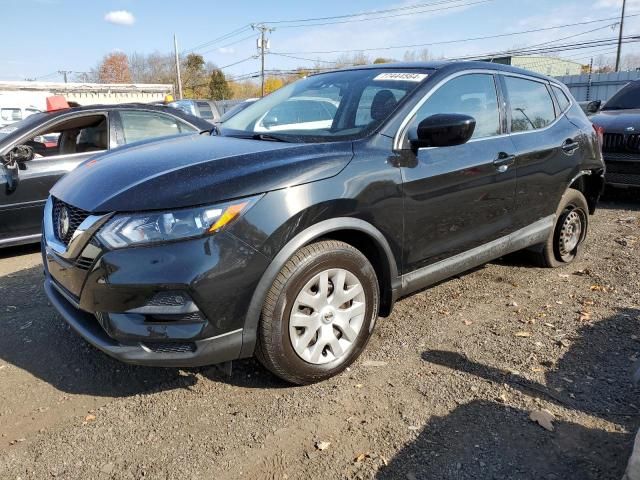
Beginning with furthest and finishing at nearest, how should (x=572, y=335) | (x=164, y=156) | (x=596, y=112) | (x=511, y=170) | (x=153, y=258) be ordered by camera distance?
(x=596, y=112), (x=511, y=170), (x=572, y=335), (x=164, y=156), (x=153, y=258)

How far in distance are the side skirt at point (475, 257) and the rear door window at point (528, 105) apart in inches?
31.1

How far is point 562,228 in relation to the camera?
15.0 ft

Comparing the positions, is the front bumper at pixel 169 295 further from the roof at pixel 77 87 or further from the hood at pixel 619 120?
the roof at pixel 77 87

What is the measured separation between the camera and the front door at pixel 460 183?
3.09 metres

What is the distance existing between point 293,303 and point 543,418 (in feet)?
4.45

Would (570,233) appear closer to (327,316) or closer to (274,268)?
(327,316)

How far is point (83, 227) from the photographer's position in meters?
2.47

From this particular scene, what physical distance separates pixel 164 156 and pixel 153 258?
78 cm

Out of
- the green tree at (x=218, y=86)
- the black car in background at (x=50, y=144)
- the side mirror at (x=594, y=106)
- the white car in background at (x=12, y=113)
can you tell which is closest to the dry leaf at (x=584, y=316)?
the black car in background at (x=50, y=144)

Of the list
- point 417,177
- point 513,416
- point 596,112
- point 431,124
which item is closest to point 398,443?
point 513,416

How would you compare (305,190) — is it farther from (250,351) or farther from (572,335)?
(572,335)

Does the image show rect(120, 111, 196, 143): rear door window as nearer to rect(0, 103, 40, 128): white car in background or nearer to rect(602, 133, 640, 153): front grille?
rect(602, 133, 640, 153): front grille

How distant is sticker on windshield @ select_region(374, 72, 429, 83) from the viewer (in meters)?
3.29

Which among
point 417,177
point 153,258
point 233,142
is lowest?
point 153,258
